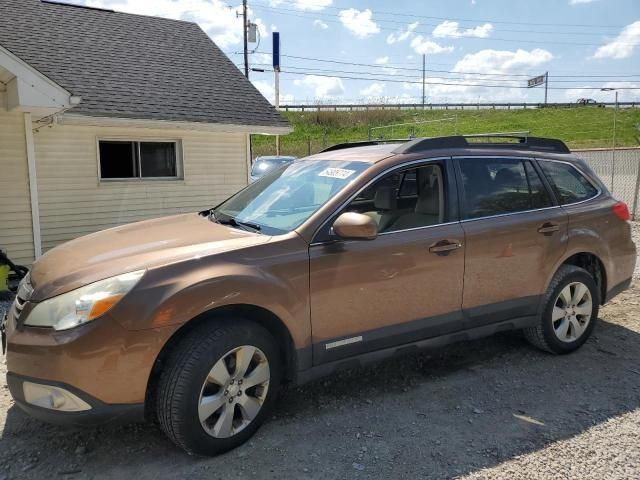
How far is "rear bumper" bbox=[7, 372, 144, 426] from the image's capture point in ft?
8.52

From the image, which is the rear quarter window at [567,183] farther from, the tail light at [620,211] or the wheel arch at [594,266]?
the wheel arch at [594,266]

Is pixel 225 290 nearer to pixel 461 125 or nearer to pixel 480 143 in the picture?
pixel 480 143

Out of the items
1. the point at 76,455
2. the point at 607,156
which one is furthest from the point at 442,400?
the point at 607,156

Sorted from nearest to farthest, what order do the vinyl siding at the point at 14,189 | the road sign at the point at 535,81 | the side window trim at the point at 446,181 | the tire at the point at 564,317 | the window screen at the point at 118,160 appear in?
the side window trim at the point at 446,181 < the tire at the point at 564,317 < the vinyl siding at the point at 14,189 < the window screen at the point at 118,160 < the road sign at the point at 535,81

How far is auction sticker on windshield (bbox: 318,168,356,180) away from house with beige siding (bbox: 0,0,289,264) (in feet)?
15.1

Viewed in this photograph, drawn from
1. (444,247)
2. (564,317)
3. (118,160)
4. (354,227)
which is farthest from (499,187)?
(118,160)

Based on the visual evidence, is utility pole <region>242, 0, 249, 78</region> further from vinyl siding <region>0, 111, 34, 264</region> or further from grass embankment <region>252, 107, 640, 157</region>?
vinyl siding <region>0, 111, 34, 264</region>

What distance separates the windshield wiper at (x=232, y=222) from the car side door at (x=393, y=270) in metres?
0.46

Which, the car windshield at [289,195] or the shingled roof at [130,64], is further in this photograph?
the shingled roof at [130,64]

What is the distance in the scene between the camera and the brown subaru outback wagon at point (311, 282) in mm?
2652

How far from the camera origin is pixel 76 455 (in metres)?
2.95

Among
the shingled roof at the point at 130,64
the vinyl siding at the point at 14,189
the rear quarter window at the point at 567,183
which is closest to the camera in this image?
the rear quarter window at the point at 567,183

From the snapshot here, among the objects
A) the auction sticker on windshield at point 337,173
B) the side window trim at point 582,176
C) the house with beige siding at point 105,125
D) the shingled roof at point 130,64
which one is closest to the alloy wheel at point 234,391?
the auction sticker on windshield at point 337,173

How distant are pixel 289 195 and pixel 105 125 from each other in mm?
6008
